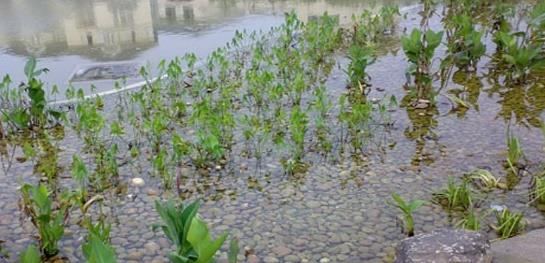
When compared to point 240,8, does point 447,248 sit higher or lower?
lower

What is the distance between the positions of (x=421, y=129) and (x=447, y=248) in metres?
2.31

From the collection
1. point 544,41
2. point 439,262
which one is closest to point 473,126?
point 544,41

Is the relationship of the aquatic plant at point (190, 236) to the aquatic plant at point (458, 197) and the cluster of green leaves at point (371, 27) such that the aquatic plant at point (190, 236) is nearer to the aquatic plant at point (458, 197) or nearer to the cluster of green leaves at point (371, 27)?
the aquatic plant at point (458, 197)

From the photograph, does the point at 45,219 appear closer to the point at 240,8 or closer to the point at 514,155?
the point at 514,155

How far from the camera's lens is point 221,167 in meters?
4.11

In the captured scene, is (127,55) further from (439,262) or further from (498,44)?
(439,262)

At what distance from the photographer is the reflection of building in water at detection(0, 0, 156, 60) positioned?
28.0ft

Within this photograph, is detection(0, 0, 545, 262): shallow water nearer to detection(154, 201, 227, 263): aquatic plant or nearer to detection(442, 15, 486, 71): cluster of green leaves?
detection(154, 201, 227, 263): aquatic plant

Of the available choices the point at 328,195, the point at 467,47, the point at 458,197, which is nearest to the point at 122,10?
the point at 467,47

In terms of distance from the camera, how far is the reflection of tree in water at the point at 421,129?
422 cm

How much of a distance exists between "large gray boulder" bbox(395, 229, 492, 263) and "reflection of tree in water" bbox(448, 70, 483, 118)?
8.49ft

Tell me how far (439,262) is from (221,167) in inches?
78.0

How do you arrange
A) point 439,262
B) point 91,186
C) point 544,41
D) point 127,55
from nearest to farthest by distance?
1. point 439,262
2. point 91,186
3. point 544,41
4. point 127,55

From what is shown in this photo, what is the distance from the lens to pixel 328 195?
369cm
